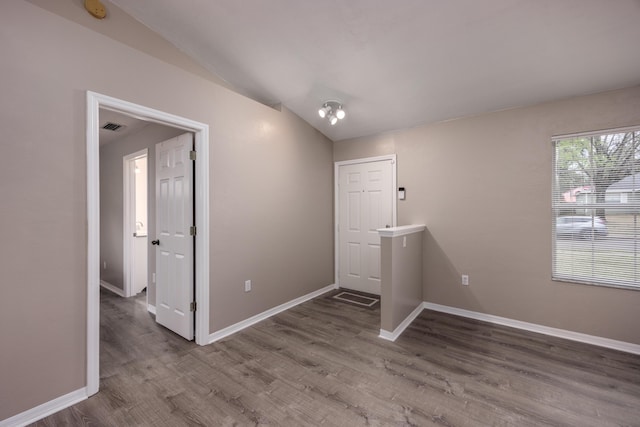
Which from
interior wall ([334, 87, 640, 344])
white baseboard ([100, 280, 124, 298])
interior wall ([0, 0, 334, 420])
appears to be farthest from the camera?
white baseboard ([100, 280, 124, 298])

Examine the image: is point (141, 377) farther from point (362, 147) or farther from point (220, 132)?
point (362, 147)

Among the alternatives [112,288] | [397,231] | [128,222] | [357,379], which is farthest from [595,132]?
[112,288]

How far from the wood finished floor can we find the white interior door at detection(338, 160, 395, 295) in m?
1.32

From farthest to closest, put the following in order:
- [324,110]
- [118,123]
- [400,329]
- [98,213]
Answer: [118,123] → [324,110] → [400,329] → [98,213]

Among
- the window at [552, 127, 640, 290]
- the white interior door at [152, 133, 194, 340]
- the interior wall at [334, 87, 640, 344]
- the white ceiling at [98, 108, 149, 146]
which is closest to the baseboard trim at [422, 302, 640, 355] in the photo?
the interior wall at [334, 87, 640, 344]

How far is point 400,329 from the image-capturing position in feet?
9.68

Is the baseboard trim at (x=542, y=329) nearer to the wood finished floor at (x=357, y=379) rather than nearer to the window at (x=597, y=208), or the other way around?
the wood finished floor at (x=357, y=379)

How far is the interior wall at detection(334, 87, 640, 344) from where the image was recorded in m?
2.66

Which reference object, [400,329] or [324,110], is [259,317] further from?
[324,110]

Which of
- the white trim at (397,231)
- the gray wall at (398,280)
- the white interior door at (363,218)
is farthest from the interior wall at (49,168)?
the white interior door at (363,218)

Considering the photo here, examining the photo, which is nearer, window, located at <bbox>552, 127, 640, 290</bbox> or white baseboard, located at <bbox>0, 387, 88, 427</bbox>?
white baseboard, located at <bbox>0, 387, 88, 427</bbox>

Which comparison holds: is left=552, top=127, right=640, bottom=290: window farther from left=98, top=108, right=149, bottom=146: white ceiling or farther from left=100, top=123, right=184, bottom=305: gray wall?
left=98, top=108, right=149, bottom=146: white ceiling

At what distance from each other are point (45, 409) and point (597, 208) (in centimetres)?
479

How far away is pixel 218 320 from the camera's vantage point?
2.80 m
